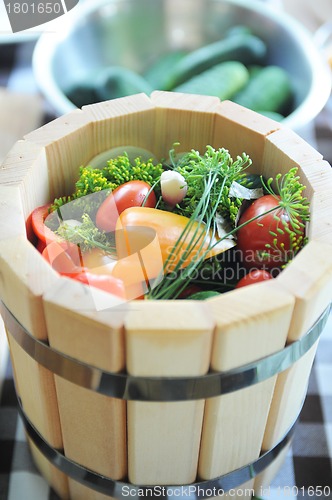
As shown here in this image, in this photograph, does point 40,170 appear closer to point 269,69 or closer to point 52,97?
point 52,97

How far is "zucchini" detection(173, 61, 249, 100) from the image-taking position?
1.16m

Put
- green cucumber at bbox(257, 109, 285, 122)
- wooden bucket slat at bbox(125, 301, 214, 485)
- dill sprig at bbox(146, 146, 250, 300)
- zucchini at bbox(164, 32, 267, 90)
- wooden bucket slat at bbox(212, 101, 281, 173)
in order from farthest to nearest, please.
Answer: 1. zucchini at bbox(164, 32, 267, 90)
2. green cucumber at bbox(257, 109, 285, 122)
3. wooden bucket slat at bbox(212, 101, 281, 173)
4. dill sprig at bbox(146, 146, 250, 300)
5. wooden bucket slat at bbox(125, 301, 214, 485)

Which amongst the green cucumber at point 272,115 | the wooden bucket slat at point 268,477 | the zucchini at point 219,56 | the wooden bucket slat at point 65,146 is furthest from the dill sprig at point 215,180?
the zucchini at point 219,56

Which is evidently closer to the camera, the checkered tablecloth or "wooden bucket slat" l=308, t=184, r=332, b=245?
"wooden bucket slat" l=308, t=184, r=332, b=245

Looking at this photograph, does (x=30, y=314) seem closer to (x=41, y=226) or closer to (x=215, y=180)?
(x=41, y=226)

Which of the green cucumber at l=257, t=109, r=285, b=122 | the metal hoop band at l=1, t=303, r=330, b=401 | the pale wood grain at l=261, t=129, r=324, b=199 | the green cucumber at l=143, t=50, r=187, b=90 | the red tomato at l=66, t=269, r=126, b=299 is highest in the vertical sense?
the pale wood grain at l=261, t=129, r=324, b=199

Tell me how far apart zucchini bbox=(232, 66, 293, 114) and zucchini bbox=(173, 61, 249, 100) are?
0.02 meters

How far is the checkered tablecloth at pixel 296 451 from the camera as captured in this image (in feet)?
2.72

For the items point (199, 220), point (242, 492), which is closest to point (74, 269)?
point (199, 220)

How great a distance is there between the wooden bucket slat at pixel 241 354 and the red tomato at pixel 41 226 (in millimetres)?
213

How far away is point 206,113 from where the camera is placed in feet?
2.54

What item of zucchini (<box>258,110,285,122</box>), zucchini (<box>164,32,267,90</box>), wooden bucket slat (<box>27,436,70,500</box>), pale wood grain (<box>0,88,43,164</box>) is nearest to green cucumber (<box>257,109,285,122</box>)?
zucchini (<box>258,110,285,122</box>)

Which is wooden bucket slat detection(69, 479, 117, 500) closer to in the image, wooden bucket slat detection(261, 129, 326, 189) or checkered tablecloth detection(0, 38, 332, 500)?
checkered tablecloth detection(0, 38, 332, 500)

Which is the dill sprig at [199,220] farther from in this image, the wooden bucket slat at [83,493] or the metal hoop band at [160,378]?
the wooden bucket slat at [83,493]
